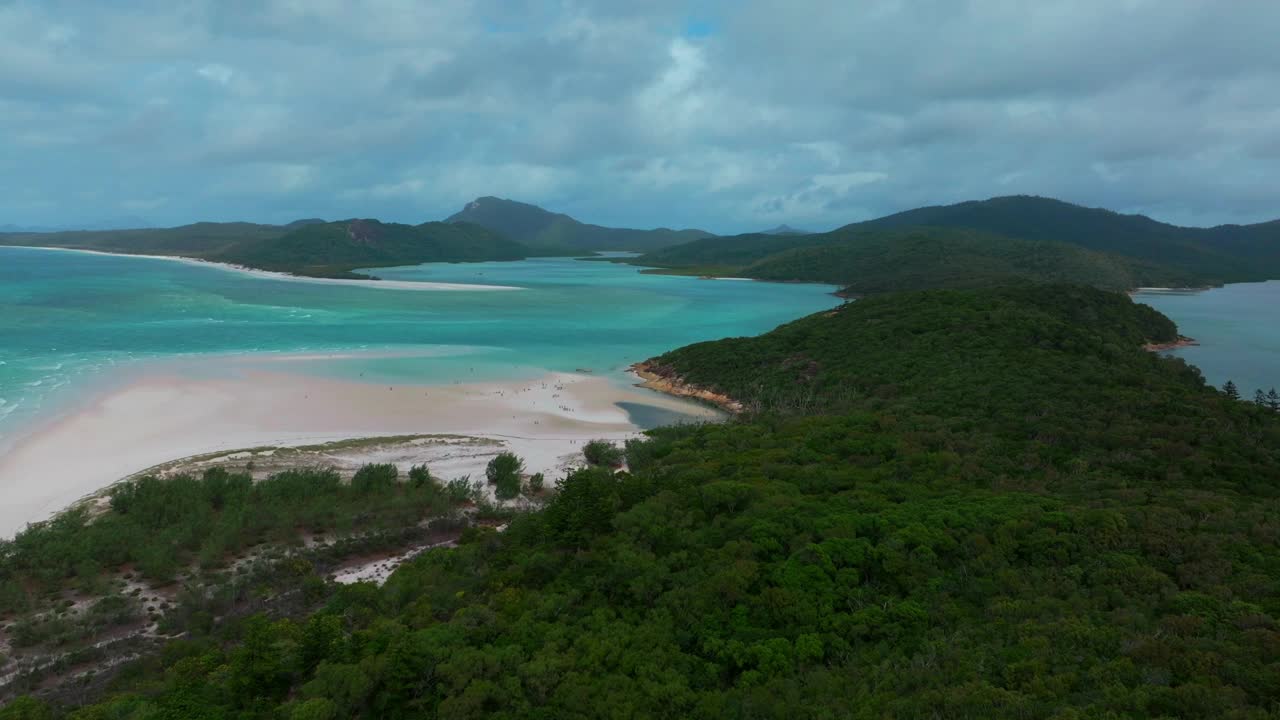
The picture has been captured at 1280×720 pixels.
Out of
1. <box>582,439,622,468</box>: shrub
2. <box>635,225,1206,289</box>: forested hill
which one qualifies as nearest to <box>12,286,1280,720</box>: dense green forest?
<box>582,439,622,468</box>: shrub

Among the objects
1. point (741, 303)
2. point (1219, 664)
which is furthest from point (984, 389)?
point (741, 303)

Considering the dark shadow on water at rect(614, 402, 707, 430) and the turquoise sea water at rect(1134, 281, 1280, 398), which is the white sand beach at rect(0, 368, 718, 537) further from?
the turquoise sea water at rect(1134, 281, 1280, 398)

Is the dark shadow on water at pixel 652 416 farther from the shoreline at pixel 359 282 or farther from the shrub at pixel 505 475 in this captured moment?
the shoreline at pixel 359 282

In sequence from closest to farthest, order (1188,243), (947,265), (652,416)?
(652,416)
(947,265)
(1188,243)

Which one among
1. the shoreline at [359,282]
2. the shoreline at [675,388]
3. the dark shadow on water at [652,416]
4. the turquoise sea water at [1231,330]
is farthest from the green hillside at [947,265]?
the dark shadow on water at [652,416]

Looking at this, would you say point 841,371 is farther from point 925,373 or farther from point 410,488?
point 410,488

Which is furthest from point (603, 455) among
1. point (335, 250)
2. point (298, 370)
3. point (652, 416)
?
point (335, 250)

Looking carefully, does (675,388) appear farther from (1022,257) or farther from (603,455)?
(1022,257)
